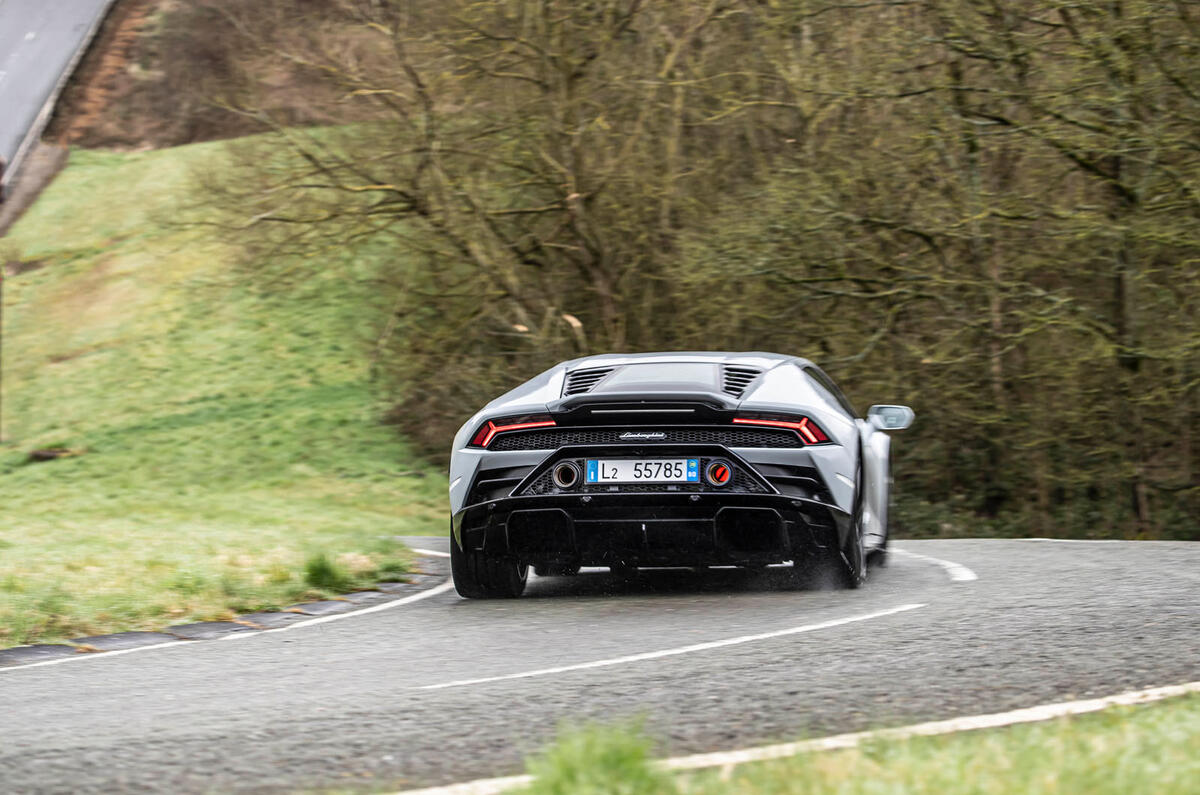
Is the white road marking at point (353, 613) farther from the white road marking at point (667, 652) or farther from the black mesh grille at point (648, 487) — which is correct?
the white road marking at point (667, 652)

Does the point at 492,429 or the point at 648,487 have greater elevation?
the point at 492,429

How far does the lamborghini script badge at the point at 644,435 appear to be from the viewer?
303 inches

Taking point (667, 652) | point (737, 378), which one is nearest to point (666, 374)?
point (737, 378)

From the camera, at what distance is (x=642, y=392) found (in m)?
7.81

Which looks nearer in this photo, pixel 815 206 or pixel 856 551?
pixel 856 551

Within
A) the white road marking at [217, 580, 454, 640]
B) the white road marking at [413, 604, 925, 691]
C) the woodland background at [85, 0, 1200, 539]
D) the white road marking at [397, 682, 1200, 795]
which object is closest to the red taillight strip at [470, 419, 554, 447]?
the white road marking at [217, 580, 454, 640]

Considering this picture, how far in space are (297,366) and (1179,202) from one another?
780 inches

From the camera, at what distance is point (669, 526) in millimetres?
7625

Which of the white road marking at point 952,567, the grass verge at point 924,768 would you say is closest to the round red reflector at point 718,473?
the white road marking at point 952,567

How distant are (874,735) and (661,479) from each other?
3.57 metres

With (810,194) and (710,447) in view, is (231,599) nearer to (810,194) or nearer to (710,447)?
(710,447)

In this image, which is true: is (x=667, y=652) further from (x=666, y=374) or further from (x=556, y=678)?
(x=666, y=374)

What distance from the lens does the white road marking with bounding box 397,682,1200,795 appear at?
12.7 feet

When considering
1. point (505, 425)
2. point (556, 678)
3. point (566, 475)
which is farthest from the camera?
point (505, 425)
